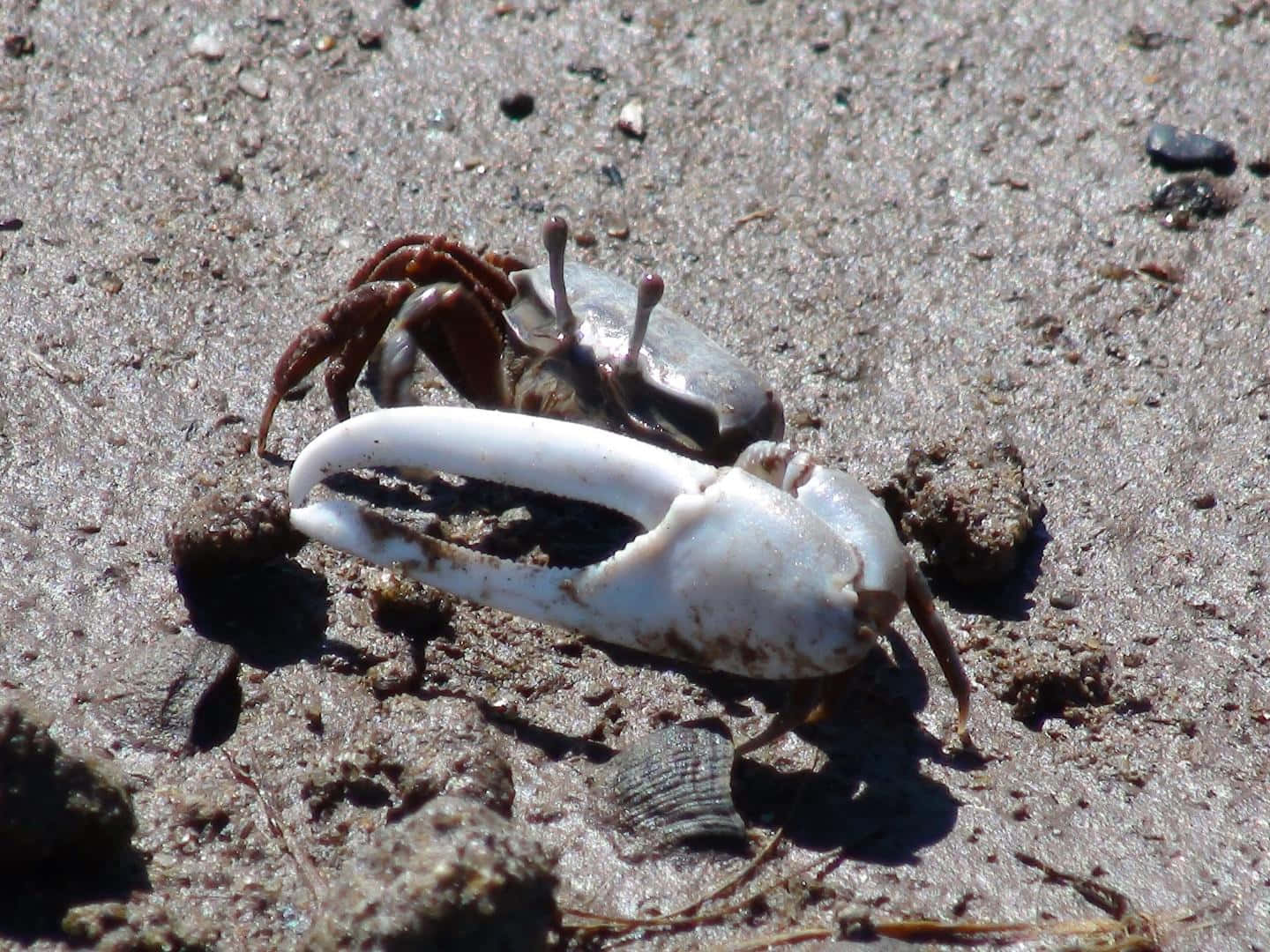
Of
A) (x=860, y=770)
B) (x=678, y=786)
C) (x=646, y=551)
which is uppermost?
(x=646, y=551)

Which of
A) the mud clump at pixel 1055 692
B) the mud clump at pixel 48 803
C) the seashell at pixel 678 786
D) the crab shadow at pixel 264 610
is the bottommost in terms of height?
the mud clump at pixel 1055 692

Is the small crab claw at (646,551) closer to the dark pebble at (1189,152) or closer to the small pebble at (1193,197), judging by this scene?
the small pebble at (1193,197)

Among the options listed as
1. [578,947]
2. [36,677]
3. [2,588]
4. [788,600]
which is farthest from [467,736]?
[2,588]

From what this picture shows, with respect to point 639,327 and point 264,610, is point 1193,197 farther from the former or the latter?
point 264,610

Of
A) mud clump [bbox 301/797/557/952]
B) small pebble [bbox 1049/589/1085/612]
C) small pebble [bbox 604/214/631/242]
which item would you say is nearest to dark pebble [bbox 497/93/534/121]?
small pebble [bbox 604/214/631/242]

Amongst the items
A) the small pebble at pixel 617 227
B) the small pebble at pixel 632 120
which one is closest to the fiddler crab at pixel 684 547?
the small pebble at pixel 617 227

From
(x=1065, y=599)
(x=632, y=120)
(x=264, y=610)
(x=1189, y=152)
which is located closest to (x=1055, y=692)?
(x=1065, y=599)

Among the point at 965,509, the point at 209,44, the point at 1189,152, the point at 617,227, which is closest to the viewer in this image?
the point at 965,509
